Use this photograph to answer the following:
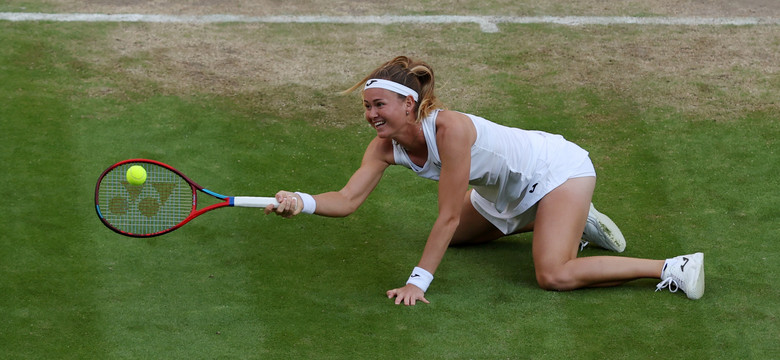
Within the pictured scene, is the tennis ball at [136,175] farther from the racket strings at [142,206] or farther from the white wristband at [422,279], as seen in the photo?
the white wristband at [422,279]

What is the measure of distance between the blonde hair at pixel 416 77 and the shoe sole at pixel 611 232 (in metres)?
1.26

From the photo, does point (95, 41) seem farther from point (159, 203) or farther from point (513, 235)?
point (513, 235)

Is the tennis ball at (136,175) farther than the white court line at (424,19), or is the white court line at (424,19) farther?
the white court line at (424,19)

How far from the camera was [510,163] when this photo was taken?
18.0 ft

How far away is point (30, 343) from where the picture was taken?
15.9 ft

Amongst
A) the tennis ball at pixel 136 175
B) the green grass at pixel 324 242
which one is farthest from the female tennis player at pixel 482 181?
the tennis ball at pixel 136 175

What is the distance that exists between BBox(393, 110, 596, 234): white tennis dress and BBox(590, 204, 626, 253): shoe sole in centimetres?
37

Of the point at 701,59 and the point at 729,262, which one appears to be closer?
the point at 729,262

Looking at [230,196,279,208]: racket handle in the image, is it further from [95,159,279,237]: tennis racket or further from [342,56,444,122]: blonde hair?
[342,56,444,122]: blonde hair

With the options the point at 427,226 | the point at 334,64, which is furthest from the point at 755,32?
the point at 427,226

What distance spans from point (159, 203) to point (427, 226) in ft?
5.47

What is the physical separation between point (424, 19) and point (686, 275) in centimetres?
482

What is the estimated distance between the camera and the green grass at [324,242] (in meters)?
4.98

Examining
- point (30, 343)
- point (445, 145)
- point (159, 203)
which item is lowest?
point (30, 343)
